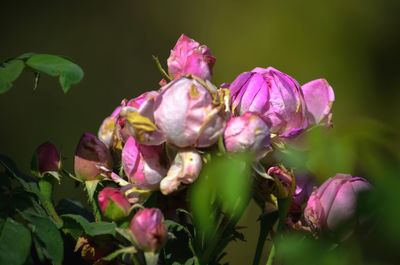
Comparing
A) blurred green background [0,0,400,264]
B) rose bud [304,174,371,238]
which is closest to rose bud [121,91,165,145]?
rose bud [304,174,371,238]

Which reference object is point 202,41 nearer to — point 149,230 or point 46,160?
point 46,160

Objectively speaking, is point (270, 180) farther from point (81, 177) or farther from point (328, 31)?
point (328, 31)

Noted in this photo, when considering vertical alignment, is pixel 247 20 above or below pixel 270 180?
below

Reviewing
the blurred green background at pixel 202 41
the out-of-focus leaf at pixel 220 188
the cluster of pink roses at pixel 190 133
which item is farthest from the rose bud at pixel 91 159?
the blurred green background at pixel 202 41

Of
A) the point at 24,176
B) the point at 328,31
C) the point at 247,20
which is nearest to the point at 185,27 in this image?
the point at 247,20

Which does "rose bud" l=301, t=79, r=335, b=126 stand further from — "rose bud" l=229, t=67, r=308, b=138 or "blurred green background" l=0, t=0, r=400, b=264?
"blurred green background" l=0, t=0, r=400, b=264

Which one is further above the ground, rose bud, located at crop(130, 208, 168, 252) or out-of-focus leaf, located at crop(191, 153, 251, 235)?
out-of-focus leaf, located at crop(191, 153, 251, 235)
